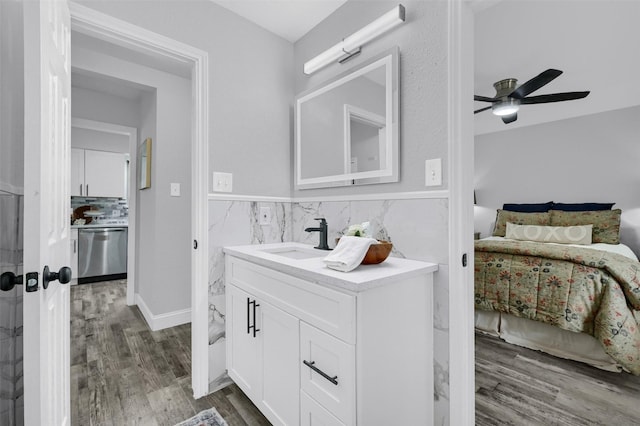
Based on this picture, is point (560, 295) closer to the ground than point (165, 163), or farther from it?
closer to the ground

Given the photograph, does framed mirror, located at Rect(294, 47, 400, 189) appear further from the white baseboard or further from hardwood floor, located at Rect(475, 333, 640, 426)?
the white baseboard

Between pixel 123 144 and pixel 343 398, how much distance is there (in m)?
5.44

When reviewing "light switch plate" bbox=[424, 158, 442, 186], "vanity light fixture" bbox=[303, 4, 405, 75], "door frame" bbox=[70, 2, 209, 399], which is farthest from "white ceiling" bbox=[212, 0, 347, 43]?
"light switch plate" bbox=[424, 158, 442, 186]

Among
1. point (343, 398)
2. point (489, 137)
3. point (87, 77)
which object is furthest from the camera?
point (489, 137)

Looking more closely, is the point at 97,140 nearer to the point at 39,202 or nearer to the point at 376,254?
the point at 39,202

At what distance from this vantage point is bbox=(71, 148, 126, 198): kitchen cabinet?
447 cm

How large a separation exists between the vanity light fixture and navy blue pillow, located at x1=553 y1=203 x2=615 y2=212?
13.0 feet

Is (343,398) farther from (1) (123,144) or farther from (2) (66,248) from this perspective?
(1) (123,144)

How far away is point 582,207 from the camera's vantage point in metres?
3.88

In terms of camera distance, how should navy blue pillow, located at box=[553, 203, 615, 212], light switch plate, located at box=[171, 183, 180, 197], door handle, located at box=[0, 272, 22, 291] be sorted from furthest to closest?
1. navy blue pillow, located at box=[553, 203, 615, 212]
2. light switch plate, located at box=[171, 183, 180, 197]
3. door handle, located at box=[0, 272, 22, 291]

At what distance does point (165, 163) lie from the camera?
9.12ft

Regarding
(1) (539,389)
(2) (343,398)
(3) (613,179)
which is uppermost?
(3) (613,179)

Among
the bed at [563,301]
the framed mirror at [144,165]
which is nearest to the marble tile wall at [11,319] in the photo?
the framed mirror at [144,165]

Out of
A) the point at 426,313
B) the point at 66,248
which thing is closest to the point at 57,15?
the point at 66,248
